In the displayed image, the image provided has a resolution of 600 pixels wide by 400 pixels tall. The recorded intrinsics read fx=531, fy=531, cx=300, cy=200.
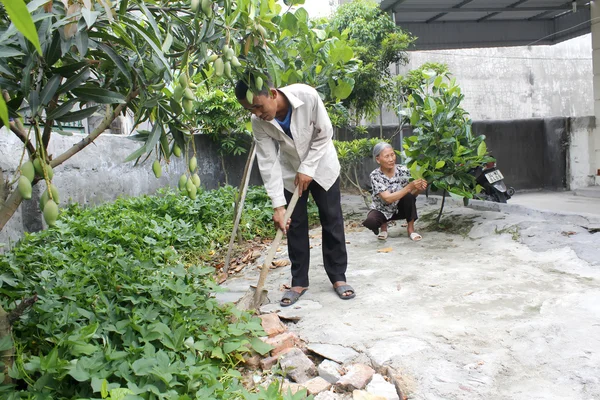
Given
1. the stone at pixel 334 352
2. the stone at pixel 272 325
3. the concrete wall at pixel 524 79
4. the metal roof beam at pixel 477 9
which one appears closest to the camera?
the stone at pixel 334 352

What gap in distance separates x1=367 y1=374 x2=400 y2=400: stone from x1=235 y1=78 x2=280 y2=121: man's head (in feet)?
4.97

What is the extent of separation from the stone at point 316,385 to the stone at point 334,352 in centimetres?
19

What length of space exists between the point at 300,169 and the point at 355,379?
133 cm

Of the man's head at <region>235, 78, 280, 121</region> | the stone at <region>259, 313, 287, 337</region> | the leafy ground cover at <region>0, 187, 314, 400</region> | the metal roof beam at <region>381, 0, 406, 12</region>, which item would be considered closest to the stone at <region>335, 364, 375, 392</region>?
the leafy ground cover at <region>0, 187, 314, 400</region>

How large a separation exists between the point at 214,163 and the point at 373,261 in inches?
172

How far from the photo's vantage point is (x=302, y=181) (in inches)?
122

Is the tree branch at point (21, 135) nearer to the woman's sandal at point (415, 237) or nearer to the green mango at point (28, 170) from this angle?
the green mango at point (28, 170)

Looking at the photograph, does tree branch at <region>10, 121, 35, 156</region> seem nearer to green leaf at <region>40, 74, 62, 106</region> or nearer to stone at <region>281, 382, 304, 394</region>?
green leaf at <region>40, 74, 62, 106</region>

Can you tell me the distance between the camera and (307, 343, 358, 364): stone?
2.37m

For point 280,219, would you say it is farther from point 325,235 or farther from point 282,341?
point 282,341

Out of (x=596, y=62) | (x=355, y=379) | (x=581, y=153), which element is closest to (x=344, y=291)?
(x=355, y=379)

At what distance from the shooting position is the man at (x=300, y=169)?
10.2 ft

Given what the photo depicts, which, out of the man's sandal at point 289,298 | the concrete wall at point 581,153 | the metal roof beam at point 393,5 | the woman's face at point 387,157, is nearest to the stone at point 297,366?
the man's sandal at point 289,298

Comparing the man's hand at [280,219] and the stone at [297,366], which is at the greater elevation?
the man's hand at [280,219]
